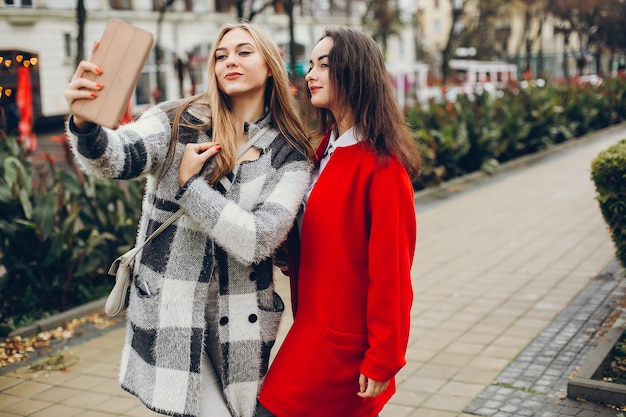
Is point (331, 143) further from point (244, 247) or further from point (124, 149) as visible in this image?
point (124, 149)

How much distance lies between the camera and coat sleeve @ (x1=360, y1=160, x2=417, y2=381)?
2.39m

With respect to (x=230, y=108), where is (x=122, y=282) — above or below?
below

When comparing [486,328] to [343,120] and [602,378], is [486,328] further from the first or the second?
[343,120]

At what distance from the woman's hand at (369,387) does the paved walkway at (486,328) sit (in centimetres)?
201

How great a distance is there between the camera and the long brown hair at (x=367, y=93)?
8.19ft

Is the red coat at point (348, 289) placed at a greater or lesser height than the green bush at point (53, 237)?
greater

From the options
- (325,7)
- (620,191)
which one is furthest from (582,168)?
(325,7)

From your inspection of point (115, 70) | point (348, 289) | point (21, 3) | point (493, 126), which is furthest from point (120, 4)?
point (348, 289)

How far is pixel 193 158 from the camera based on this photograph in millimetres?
2473

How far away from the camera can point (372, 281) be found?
7.93 ft

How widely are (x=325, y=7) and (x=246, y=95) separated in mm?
41721

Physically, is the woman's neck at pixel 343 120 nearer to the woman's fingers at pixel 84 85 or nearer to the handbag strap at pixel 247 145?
the handbag strap at pixel 247 145

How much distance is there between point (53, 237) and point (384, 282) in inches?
177

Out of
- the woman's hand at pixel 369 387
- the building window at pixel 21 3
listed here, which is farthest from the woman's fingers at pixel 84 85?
the building window at pixel 21 3
